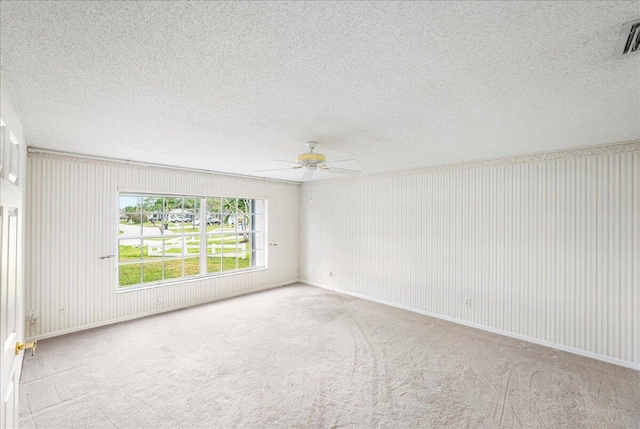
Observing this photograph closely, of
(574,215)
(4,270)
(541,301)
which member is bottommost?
(541,301)

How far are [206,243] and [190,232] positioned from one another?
1.20 ft

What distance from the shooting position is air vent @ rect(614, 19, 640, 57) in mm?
1254

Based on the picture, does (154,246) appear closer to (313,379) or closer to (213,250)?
(213,250)

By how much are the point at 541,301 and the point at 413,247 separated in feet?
6.01

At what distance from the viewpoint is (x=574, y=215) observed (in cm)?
347

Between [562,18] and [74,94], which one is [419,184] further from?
[74,94]

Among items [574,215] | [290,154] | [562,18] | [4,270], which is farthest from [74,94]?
[574,215]

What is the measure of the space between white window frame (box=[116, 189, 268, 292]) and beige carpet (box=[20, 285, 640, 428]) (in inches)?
37.3

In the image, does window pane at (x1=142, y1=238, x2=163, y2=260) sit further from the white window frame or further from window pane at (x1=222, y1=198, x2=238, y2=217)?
window pane at (x1=222, y1=198, x2=238, y2=217)

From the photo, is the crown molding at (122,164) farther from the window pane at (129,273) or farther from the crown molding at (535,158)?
the window pane at (129,273)

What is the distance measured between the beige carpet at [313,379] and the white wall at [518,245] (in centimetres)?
40

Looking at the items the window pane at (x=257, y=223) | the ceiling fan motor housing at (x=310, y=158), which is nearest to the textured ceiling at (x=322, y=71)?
the ceiling fan motor housing at (x=310, y=158)

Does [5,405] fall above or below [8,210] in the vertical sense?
below

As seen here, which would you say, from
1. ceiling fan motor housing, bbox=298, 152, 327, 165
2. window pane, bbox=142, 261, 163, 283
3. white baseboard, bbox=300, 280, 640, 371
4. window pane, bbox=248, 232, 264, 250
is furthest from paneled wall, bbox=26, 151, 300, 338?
window pane, bbox=142, 261, 163, 283
